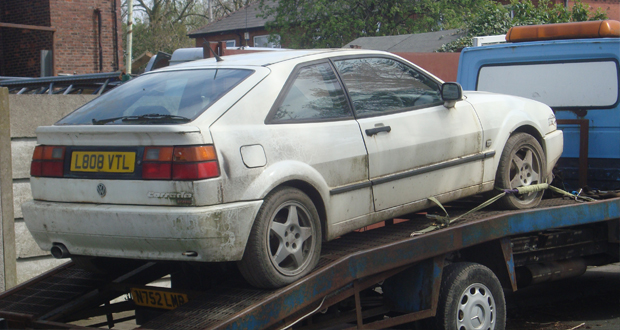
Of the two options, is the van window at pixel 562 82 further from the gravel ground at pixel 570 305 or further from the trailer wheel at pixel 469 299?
the trailer wheel at pixel 469 299

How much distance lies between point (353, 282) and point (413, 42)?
839 inches

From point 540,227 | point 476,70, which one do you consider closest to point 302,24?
point 476,70

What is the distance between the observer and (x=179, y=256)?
11.0 feet

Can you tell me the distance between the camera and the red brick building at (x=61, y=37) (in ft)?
53.9

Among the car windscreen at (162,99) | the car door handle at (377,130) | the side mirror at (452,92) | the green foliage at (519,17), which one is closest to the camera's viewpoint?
the car windscreen at (162,99)

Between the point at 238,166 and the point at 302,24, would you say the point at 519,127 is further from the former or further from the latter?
the point at 302,24

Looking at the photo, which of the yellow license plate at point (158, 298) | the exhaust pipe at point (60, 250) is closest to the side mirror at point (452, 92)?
the yellow license plate at point (158, 298)

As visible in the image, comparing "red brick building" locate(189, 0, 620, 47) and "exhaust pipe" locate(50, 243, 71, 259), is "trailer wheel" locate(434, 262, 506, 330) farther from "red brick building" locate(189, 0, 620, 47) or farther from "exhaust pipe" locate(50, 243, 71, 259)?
"red brick building" locate(189, 0, 620, 47)

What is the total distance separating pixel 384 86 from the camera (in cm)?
459

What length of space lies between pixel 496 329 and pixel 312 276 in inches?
Answer: 67.4

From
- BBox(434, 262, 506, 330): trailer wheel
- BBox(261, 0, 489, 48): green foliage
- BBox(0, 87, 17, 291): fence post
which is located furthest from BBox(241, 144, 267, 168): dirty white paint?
BBox(261, 0, 489, 48): green foliage

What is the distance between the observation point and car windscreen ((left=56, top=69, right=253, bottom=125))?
11.7ft

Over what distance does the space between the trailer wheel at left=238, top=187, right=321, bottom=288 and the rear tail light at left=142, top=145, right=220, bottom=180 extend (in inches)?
15.2

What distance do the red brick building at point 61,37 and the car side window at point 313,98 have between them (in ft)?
43.6
